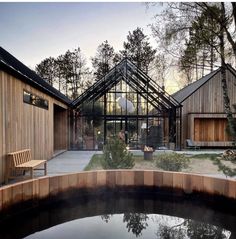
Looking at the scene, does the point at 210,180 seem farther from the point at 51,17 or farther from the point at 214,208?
the point at 51,17

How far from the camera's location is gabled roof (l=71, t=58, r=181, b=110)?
50.0 ft

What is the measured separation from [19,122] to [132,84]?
9037mm

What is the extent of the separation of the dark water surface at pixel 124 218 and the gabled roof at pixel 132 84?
10290 mm

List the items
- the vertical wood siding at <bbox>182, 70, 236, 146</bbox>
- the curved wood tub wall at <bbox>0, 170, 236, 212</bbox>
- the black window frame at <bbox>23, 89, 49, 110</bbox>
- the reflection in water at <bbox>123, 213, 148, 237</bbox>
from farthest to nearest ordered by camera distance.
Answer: the vertical wood siding at <bbox>182, 70, 236, 146</bbox> → the black window frame at <bbox>23, 89, 49, 110</bbox> → the curved wood tub wall at <bbox>0, 170, 236, 212</bbox> → the reflection in water at <bbox>123, 213, 148, 237</bbox>

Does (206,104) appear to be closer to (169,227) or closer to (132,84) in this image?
(132,84)

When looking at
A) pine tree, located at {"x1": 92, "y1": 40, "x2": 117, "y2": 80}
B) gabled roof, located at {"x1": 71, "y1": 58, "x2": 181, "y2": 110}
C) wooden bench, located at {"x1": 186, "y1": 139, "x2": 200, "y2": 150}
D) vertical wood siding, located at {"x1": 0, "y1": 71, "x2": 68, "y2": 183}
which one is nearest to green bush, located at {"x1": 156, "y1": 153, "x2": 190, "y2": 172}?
vertical wood siding, located at {"x1": 0, "y1": 71, "x2": 68, "y2": 183}

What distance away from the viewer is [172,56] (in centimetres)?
1243

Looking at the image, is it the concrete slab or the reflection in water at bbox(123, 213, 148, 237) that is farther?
the concrete slab

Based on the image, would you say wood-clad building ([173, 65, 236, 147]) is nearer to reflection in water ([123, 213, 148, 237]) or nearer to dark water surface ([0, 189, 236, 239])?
dark water surface ([0, 189, 236, 239])

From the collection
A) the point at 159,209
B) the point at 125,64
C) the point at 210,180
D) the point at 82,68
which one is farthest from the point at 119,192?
the point at 82,68

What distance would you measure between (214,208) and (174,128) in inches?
435

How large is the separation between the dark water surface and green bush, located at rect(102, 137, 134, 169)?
4.28 feet

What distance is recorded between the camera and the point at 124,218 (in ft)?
14.9

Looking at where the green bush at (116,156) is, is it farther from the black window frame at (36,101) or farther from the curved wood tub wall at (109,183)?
the black window frame at (36,101)
